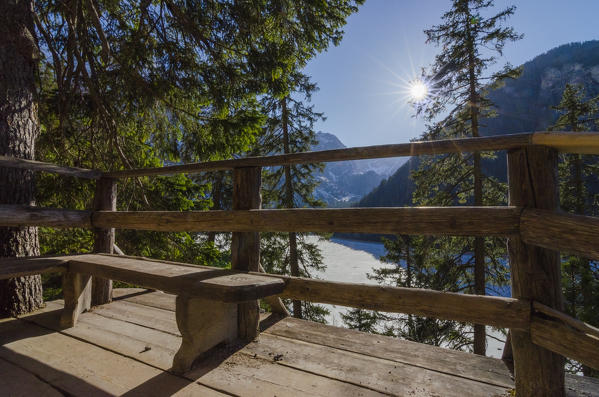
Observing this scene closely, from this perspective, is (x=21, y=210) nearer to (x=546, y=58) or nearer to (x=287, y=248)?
(x=287, y=248)

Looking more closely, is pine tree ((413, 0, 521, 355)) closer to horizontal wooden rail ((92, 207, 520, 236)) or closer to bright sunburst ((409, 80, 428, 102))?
bright sunburst ((409, 80, 428, 102))

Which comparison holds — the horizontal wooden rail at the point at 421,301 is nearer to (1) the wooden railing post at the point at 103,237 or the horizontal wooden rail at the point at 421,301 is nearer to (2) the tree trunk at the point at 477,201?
(1) the wooden railing post at the point at 103,237

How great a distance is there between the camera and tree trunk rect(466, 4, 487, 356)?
33.7ft

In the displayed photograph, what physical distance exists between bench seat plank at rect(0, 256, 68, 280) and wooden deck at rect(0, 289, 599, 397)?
0.62 m

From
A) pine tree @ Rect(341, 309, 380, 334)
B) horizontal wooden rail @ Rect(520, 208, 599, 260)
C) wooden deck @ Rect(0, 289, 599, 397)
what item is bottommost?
pine tree @ Rect(341, 309, 380, 334)

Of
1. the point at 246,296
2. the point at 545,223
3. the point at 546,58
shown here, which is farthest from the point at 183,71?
the point at 546,58

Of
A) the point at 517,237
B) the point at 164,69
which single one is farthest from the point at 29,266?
the point at 517,237

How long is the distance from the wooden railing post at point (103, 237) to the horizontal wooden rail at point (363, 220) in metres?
1.11

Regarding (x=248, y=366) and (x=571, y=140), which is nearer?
(x=571, y=140)

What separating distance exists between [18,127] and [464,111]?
13.1m

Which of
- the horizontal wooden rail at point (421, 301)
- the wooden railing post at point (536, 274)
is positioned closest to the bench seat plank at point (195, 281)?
the horizontal wooden rail at point (421, 301)

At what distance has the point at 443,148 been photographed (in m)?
2.00

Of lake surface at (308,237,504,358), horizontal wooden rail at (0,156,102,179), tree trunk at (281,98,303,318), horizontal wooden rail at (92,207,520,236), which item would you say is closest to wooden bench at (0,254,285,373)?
horizontal wooden rail at (92,207,520,236)

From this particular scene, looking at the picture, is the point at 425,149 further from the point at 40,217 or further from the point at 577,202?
the point at 577,202
